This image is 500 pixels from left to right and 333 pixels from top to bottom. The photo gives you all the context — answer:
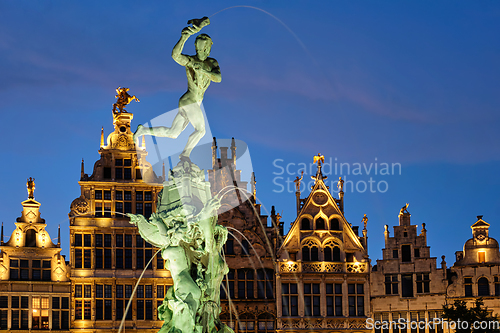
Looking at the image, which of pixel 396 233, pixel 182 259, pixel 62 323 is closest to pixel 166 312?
pixel 182 259

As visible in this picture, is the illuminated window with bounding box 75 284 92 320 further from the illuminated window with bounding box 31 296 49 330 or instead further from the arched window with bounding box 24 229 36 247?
the arched window with bounding box 24 229 36 247

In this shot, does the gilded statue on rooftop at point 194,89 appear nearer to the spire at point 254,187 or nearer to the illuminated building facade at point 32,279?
the illuminated building facade at point 32,279

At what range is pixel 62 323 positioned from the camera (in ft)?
141

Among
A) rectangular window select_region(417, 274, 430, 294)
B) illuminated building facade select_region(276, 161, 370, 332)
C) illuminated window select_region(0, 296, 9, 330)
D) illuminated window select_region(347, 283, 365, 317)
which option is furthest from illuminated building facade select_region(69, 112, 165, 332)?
rectangular window select_region(417, 274, 430, 294)

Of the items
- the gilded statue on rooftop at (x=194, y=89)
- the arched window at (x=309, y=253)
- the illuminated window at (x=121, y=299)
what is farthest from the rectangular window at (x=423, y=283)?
the gilded statue on rooftop at (x=194, y=89)

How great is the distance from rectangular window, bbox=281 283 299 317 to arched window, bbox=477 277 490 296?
30.9 ft

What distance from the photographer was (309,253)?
148ft

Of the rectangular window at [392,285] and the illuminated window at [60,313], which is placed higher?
the rectangular window at [392,285]

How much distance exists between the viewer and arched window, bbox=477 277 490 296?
146 feet

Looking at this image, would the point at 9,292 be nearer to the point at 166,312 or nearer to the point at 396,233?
the point at 396,233

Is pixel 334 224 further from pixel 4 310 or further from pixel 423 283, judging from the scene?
pixel 4 310

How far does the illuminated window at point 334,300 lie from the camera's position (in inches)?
1754

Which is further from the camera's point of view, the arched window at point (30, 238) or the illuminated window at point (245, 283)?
the illuminated window at point (245, 283)

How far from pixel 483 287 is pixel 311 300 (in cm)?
891
